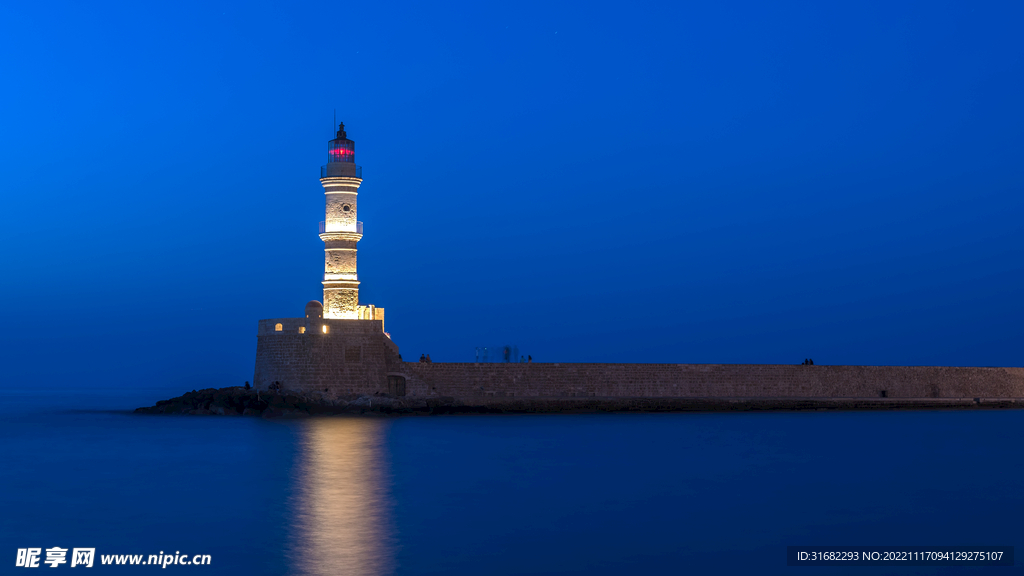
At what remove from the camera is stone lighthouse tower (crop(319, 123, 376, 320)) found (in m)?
24.9

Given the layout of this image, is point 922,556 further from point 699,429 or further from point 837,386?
point 837,386

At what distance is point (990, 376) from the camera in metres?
31.2

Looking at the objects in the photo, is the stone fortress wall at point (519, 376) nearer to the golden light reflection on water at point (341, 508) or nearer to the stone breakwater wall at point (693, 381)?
the stone breakwater wall at point (693, 381)

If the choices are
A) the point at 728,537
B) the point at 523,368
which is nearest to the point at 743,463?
the point at 728,537

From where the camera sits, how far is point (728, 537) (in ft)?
31.6

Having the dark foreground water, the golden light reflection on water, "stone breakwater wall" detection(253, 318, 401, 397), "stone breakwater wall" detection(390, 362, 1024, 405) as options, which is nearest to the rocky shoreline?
"stone breakwater wall" detection(390, 362, 1024, 405)

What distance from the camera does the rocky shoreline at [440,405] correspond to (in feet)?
78.9

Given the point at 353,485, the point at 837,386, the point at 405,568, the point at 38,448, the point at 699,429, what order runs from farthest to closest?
the point at 837,386, the point at 699,429, the point at 38,448, the point at 353,485, the point at 405,568

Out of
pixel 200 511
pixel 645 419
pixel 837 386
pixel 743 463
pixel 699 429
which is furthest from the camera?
pixel 837 386

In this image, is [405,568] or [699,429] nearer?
[405,568]

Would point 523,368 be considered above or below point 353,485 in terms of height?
above

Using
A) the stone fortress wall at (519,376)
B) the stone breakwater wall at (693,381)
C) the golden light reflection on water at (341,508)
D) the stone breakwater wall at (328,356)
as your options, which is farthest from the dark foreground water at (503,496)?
the stone breakwater wall at (693,381)

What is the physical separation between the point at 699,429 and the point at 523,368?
568 centimetres

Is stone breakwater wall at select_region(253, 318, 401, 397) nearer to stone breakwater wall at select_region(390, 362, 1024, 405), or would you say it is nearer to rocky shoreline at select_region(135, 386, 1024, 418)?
rocky shoreline at select_region(135, 386, 1024, 418)
